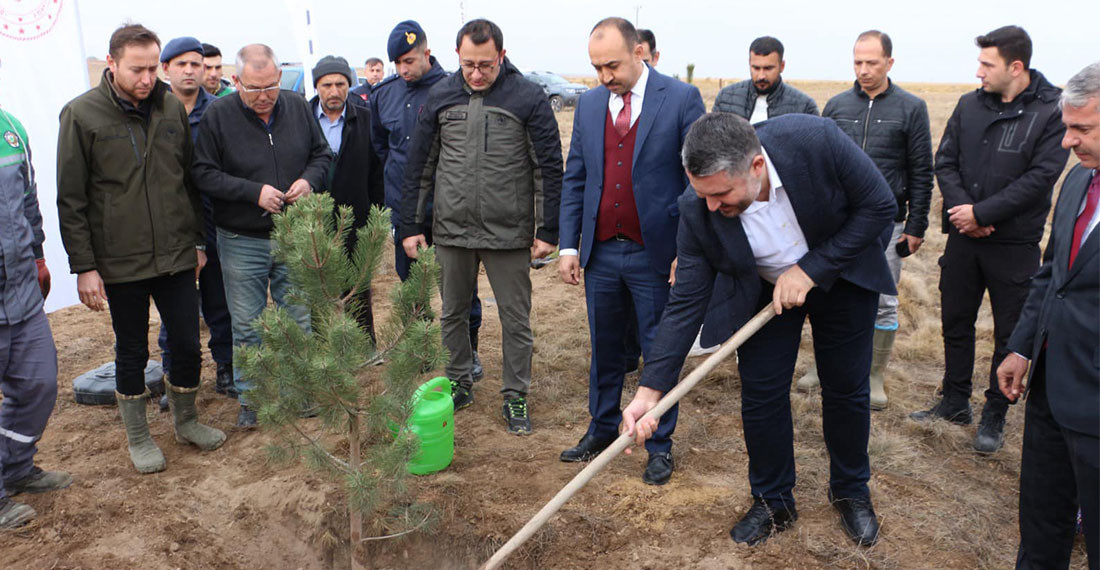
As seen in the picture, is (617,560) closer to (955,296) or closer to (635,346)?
(635,346)

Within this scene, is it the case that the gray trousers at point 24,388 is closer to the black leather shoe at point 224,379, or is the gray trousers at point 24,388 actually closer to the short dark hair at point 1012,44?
the black leather shoe at point 224,379

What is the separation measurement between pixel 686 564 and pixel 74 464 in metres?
2.93

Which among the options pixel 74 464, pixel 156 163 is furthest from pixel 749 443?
pixel 74 464

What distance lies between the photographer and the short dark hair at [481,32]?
142 inches

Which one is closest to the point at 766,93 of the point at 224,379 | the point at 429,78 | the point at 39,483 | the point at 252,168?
the point at 429,78

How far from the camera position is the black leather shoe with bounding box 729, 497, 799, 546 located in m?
3.03

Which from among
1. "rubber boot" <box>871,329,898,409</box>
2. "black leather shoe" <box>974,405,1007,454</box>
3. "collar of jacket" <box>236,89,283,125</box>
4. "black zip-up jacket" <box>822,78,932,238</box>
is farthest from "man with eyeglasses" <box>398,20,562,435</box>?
"black leather shoe" <box>974,405,1007,454</box>

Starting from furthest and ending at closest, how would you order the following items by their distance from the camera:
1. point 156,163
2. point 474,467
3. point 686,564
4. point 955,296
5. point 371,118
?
point 371,118 < point 955,296 < point 474,467 < point 156,163 < point 686,564

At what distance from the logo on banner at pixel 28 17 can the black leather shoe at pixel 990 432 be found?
6.18 m

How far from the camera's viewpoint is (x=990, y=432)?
3887 mm

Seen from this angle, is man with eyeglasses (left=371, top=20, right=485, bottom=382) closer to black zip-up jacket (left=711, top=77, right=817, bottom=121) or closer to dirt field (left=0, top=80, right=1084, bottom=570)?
dirt field (left=0, top=80, right=1084, bottom=570)

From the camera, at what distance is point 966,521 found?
3.17 m

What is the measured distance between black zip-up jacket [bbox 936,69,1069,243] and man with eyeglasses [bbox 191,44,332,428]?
3.27m

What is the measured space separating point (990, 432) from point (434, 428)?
2.78 m
